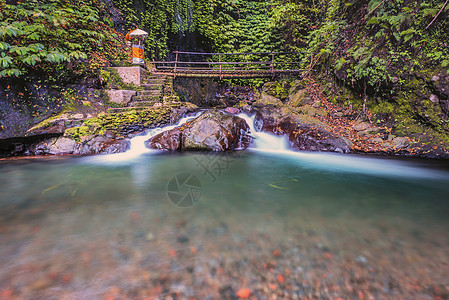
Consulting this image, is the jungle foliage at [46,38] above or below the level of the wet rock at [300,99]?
above

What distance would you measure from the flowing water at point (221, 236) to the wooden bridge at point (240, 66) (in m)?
8.37

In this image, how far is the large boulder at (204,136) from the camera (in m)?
6.64

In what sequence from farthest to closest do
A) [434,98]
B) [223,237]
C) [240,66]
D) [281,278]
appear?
[240,66]
[434,98]
[223,237]
[281,278]

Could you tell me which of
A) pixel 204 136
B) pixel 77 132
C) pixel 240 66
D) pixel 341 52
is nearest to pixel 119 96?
pixel 77 132

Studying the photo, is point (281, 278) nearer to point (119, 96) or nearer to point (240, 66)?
point (119, 96)

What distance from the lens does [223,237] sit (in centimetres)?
191

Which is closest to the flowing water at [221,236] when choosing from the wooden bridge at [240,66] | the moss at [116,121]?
the moss at [116,121]

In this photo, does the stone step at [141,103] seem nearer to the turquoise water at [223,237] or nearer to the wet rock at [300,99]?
the turquoise water at [223,237]

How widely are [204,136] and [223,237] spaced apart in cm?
500

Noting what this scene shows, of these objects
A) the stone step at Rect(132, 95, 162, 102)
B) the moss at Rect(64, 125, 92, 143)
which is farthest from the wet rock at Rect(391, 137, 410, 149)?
the moss at Rect(64, 125, 92, 143)

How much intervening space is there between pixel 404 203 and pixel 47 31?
910cm

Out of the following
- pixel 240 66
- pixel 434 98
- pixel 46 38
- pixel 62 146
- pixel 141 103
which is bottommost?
pixel 62 146

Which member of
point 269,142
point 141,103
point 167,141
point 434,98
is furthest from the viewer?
point 141,103

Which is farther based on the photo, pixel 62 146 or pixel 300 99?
A: pixel 300 99
